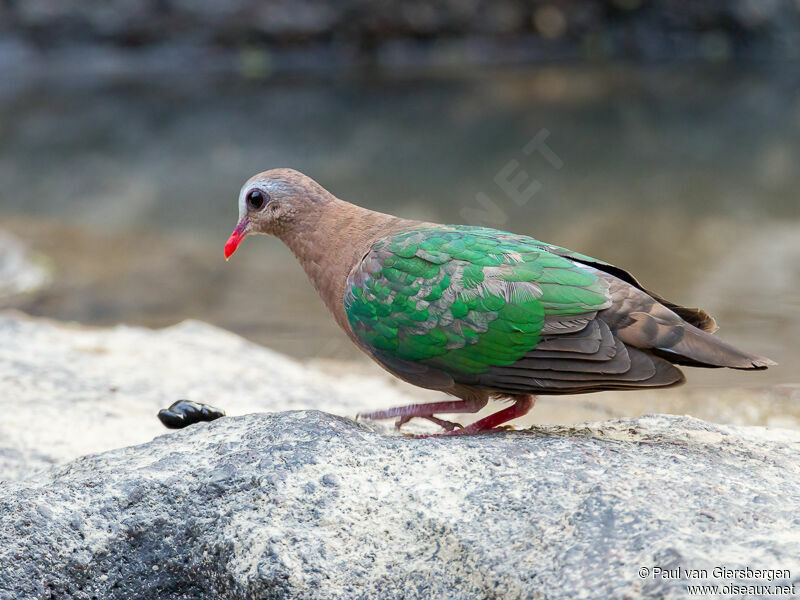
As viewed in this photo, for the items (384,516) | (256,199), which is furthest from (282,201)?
(384,516)

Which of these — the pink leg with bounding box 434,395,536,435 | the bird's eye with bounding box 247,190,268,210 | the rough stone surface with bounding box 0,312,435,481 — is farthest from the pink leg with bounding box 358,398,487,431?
the rough stone surface with bounding box 0,312,435,481

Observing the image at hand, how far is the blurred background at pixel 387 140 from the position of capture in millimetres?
8555

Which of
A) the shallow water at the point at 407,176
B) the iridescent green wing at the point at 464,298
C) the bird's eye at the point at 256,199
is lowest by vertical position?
the iridescent green wing at the point at 464,298

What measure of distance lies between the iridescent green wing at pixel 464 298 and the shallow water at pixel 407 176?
328 cm

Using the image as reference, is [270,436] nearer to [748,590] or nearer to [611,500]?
[611,500]

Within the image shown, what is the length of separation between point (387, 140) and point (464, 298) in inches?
499

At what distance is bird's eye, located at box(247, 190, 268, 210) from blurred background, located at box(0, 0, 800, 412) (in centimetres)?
331

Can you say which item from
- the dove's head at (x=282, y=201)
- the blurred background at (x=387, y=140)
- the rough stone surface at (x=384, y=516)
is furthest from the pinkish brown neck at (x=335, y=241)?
the blurred background at (x=387, y=140)

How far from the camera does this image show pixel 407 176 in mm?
12875

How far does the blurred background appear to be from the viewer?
8.55 meters

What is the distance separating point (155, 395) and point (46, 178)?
10114 millimetres

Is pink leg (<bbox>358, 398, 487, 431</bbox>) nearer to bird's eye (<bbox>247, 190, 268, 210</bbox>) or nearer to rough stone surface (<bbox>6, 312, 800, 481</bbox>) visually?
rough stone surface (<bbox>6, 312, 800, 481</bbox>)

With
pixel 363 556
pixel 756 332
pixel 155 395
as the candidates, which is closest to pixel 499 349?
pixel 363 556

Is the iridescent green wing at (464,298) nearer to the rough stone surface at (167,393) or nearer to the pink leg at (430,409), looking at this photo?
the pink leg at (430,409)
